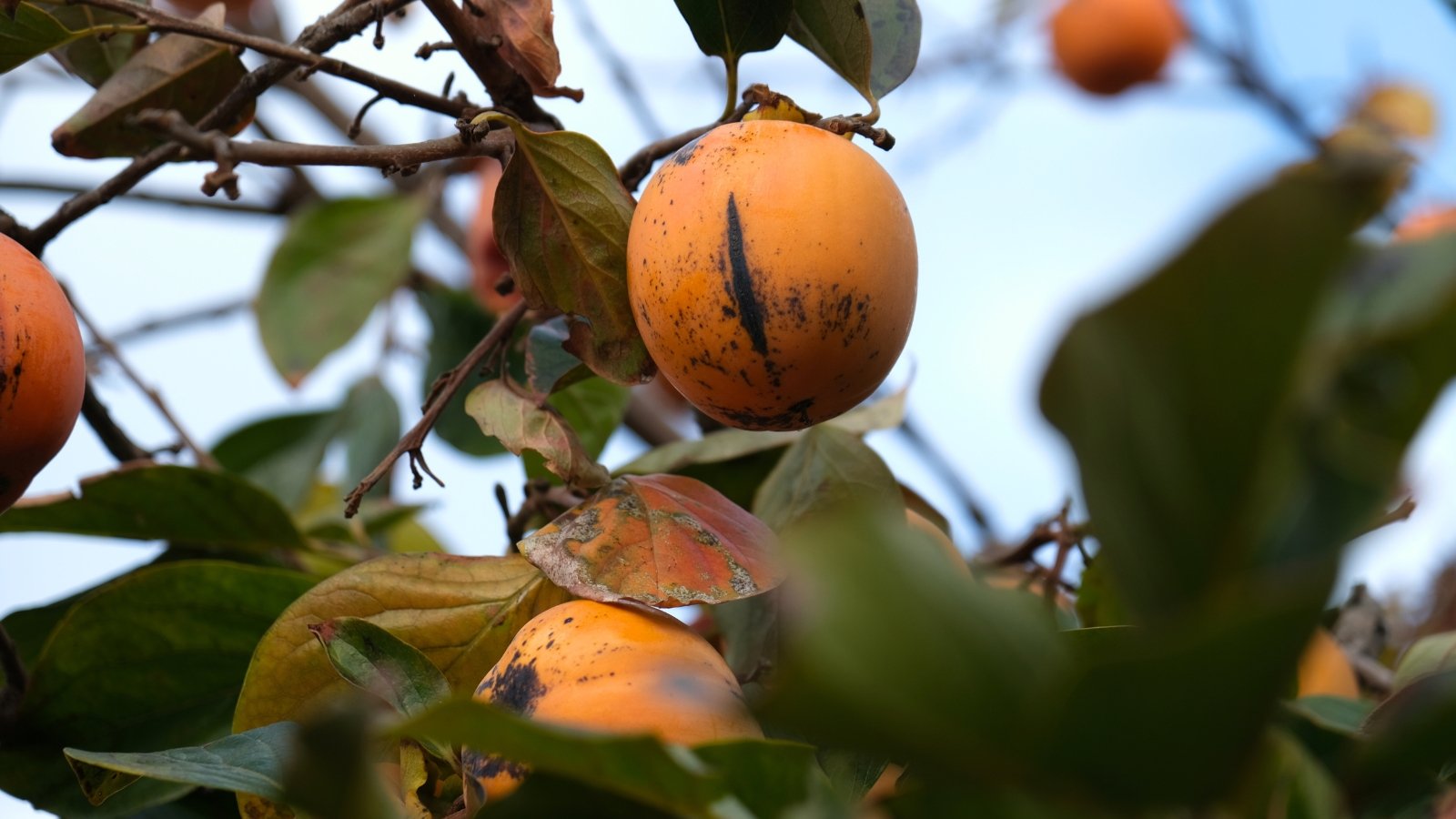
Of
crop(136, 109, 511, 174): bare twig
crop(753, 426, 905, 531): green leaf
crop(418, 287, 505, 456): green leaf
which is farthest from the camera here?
crop(418, 287, 505, 456): green leaf

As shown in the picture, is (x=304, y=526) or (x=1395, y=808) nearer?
(x=1395, y=808)

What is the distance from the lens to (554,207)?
25.9 inches

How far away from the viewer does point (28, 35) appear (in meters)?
0.68

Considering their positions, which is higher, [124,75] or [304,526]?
[124,75]

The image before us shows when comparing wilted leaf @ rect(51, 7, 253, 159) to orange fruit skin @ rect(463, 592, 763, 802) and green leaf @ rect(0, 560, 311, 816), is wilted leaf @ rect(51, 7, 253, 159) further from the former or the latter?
orange fruit skin @ rect(463, 592, 763, 802)

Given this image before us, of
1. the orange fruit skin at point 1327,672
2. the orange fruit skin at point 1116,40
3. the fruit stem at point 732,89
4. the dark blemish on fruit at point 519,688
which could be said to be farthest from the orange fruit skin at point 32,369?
the orange fruit skin at point 1116,40

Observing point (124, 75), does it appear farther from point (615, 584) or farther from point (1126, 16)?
point (1126, 16)

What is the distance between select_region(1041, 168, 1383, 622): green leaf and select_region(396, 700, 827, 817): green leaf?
0.42 ft

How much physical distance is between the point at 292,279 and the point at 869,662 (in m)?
1.24

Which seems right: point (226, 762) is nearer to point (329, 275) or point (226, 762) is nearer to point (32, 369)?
point (32, 369)

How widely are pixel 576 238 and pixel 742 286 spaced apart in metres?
0.13

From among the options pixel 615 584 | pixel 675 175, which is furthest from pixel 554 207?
pixel 615 584

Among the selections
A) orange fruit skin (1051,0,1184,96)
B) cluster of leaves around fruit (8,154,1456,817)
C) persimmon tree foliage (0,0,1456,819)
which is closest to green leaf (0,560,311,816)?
persimmon tree foliage (0,0,1456,819)

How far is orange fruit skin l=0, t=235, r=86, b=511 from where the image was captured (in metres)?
0.56
